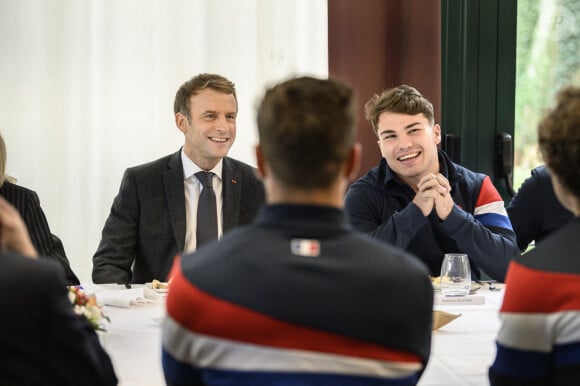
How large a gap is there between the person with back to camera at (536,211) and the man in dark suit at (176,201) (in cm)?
100

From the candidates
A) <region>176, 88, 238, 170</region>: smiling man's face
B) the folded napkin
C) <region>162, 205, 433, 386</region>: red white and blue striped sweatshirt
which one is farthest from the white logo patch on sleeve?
<region>176, 88, 238, 170</region>: smiling man's face

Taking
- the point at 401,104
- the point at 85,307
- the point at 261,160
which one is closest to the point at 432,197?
the point at 401,104

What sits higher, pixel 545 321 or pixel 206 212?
pixel 545 321

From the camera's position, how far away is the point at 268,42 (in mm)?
4086

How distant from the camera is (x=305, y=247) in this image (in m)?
1.30

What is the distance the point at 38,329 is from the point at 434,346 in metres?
0.98

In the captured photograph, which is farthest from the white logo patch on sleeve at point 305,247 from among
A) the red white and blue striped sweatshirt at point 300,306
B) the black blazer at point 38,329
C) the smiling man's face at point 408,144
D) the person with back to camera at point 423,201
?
the smiling man's face at point 408,144

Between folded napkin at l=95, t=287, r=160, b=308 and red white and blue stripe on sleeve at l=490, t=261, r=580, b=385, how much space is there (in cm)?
124

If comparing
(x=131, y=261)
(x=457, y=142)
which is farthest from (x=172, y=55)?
(x=457, y=142)

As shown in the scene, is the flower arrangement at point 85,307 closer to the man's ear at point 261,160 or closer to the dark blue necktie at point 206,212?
the man's ear at point 261,160

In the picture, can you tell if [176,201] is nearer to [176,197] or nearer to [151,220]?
[176,197]

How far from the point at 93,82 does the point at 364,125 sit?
4.06 ft

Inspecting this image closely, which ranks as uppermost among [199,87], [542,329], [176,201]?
[199,87]

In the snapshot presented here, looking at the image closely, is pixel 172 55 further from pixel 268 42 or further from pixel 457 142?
pixel 457 142
